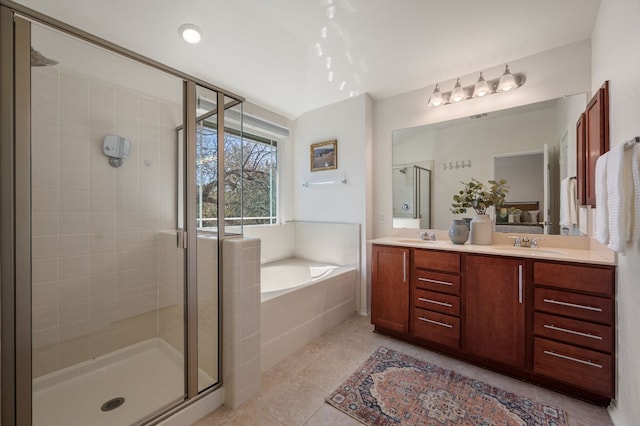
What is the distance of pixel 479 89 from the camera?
2.29 meters

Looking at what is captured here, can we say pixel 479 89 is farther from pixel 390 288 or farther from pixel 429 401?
pixel 429 401

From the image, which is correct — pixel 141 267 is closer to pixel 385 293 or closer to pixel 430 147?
pixel 385 293

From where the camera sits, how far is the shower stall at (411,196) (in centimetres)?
266

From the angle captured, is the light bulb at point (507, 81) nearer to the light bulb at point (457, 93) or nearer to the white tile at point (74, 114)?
the light bulb at point (457, 93)

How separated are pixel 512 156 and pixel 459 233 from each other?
2.60 feet

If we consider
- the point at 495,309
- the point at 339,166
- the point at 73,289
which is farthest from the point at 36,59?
the point at 495,309

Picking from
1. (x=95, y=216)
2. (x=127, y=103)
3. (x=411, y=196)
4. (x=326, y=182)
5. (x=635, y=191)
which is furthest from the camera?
(x=326, y=182)

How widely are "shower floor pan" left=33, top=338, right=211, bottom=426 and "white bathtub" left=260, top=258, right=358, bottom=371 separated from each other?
1.75 feet

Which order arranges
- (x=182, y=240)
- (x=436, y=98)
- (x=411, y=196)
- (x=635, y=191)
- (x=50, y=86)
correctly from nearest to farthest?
(x=635, y=191), (x=182, y=240), (x=50, y=86), (x=436, y=98), (x=411, y=196)

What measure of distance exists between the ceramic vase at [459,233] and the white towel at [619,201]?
3.61ft

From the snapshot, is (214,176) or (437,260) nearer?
(214,176)

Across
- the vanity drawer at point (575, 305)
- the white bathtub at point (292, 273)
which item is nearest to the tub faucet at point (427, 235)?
the white bathtub at point (292, 273)

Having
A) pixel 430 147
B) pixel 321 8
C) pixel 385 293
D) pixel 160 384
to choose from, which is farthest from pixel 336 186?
pixel 160 384

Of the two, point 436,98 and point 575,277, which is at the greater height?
point 436,98
